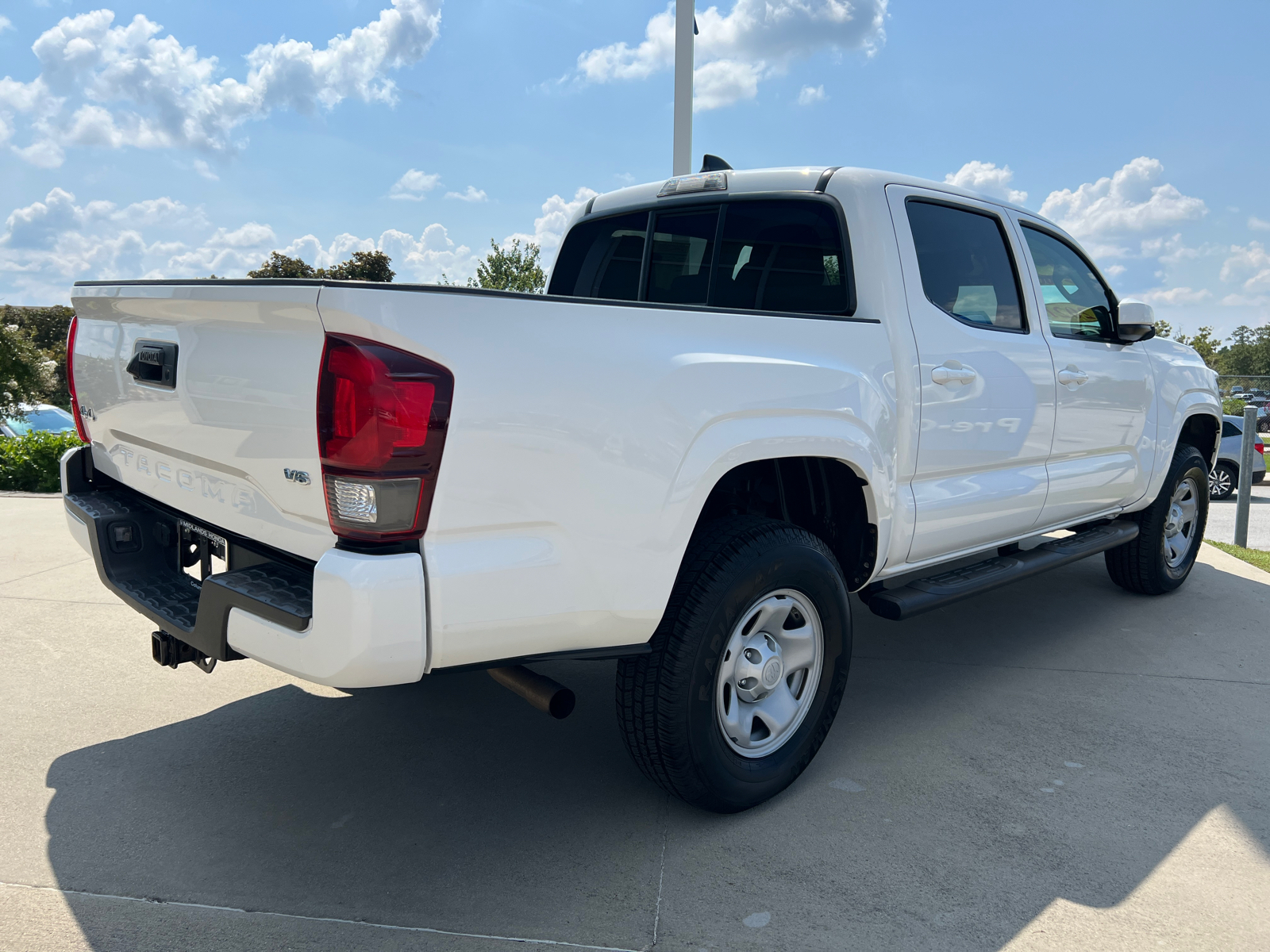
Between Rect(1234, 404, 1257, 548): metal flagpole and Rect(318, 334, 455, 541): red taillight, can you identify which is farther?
Rect(1234, 404, 1257, 548): metal flagpole

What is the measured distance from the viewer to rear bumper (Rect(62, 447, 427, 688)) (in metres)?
2.05

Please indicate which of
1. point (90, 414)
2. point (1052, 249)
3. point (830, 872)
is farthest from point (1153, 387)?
point (90, 414)

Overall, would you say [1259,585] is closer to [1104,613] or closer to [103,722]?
[1104,613]

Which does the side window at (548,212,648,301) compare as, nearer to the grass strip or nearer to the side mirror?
the side mirror

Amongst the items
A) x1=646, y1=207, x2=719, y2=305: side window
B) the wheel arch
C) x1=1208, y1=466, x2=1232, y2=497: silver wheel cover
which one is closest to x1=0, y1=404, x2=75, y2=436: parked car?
x1=646, y1=207, x2=719, y2=305: side window

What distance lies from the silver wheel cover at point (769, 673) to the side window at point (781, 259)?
1185 millimetres

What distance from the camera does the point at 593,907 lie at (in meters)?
2.42

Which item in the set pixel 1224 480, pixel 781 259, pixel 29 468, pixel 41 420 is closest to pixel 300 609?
pixel 781 259

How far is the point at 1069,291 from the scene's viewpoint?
4.56 meters

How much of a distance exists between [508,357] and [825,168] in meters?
1.88

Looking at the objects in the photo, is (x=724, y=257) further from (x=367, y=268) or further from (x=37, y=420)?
(x=367, y=268)

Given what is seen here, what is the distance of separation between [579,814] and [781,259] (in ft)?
7.14

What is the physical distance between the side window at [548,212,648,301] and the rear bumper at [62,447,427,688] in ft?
7.06

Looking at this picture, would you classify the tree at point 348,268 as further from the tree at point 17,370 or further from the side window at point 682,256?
the side window at point 682,256
